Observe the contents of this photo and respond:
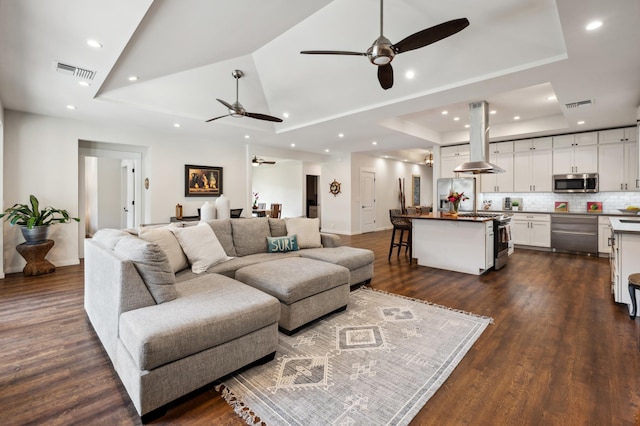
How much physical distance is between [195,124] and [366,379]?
5.46m

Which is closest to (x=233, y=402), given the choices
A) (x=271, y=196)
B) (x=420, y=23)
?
(x=420, y=23)

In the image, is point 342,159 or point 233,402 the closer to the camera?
point 233,402

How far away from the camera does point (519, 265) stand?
527 cm

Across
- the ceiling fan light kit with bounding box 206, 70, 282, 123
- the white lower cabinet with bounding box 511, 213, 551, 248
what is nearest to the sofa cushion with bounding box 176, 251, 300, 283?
the ceiling fan light kit with bounding box 206, 70, 282, 123

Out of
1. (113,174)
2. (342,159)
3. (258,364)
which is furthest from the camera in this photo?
(342,159)

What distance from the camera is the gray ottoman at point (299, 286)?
255 cm

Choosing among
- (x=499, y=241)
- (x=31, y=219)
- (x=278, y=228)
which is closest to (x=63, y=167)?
(x=31, y=219)

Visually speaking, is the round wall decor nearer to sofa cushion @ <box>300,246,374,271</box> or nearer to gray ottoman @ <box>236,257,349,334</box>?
sofa cushion @ <box>300,246,374,271</box>

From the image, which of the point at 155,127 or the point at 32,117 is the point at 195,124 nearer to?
the point at 155,127

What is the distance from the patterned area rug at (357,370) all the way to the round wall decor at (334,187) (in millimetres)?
6885

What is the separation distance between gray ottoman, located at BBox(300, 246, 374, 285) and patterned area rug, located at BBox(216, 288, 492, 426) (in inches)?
25.8

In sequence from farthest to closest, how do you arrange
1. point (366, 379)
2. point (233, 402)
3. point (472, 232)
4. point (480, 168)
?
point (480, 168)
point (472, 232)
point (366, 379)
point (233, 402)

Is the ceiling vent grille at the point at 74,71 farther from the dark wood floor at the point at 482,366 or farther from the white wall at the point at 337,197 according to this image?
the white wall at the point at 337,197

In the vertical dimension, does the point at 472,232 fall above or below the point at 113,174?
below
